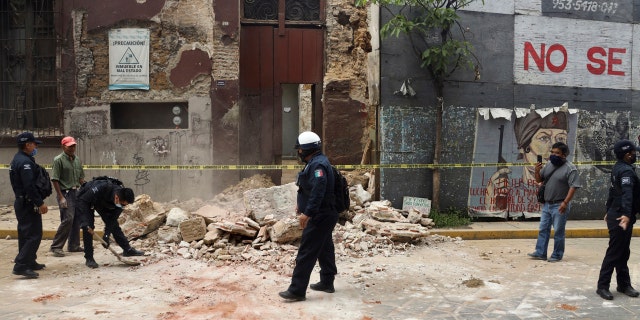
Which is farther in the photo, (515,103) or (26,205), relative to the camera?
(515,103)

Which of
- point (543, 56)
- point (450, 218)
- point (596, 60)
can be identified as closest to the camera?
point (450, 218)

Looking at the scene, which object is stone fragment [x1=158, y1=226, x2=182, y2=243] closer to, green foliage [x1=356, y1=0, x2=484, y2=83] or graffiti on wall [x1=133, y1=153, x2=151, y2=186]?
graffiti on wall [x1=133, y1=153, x2=151, y2=186]

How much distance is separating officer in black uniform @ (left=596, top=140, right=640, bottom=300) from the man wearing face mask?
5.61ft

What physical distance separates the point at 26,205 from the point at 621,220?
7143 mm

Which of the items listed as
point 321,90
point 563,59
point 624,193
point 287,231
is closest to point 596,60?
point 563,59

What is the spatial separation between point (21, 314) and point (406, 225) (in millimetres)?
5921

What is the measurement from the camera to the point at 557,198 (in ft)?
27.3

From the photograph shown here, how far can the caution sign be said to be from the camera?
11.8 metres

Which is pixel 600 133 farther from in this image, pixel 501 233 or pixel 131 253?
pixel 131 253

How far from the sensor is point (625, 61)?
40.0 feet

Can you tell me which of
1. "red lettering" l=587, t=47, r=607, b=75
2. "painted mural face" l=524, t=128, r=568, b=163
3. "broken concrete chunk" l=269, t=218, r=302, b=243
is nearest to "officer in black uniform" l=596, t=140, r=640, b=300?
"broken concrete chunk" l=269, t=218, r=302, b=243

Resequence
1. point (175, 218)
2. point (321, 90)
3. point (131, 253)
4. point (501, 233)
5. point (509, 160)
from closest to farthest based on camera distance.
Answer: point (131, 253)
point (175, 218)
point (501, 233)
point (509, 160)
point (321, 90)

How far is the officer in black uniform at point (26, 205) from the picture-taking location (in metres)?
7.09

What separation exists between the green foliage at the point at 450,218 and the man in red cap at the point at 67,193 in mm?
Result: 6317
